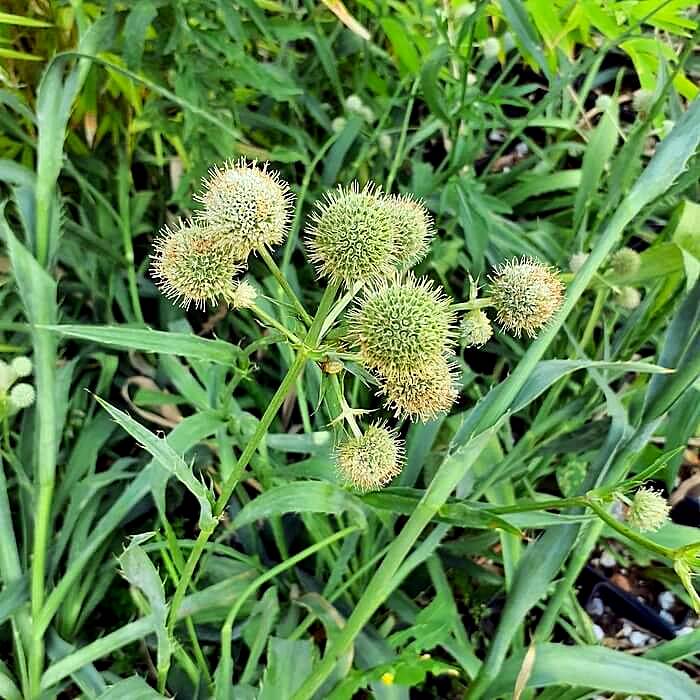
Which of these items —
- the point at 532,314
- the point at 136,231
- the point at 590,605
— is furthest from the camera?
the point at 136,231

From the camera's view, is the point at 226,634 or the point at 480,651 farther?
the point at 480,651

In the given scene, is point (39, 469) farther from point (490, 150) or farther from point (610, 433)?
point (490, 150)

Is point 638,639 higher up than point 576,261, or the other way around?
point 576,261

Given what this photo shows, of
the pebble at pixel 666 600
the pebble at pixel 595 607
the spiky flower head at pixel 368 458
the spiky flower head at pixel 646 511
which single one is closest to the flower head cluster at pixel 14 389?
the spiky flower head at pixel 368 458

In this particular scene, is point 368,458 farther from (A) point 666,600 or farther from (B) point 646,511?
(A) point 666,600

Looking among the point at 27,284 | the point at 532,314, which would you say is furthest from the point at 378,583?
the point at 27,284

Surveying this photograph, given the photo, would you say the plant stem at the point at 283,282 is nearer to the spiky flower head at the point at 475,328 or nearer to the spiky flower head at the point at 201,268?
the spiky flower head at the point at 201,268

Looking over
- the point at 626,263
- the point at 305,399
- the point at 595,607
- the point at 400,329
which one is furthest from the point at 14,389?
the point at 595,607
